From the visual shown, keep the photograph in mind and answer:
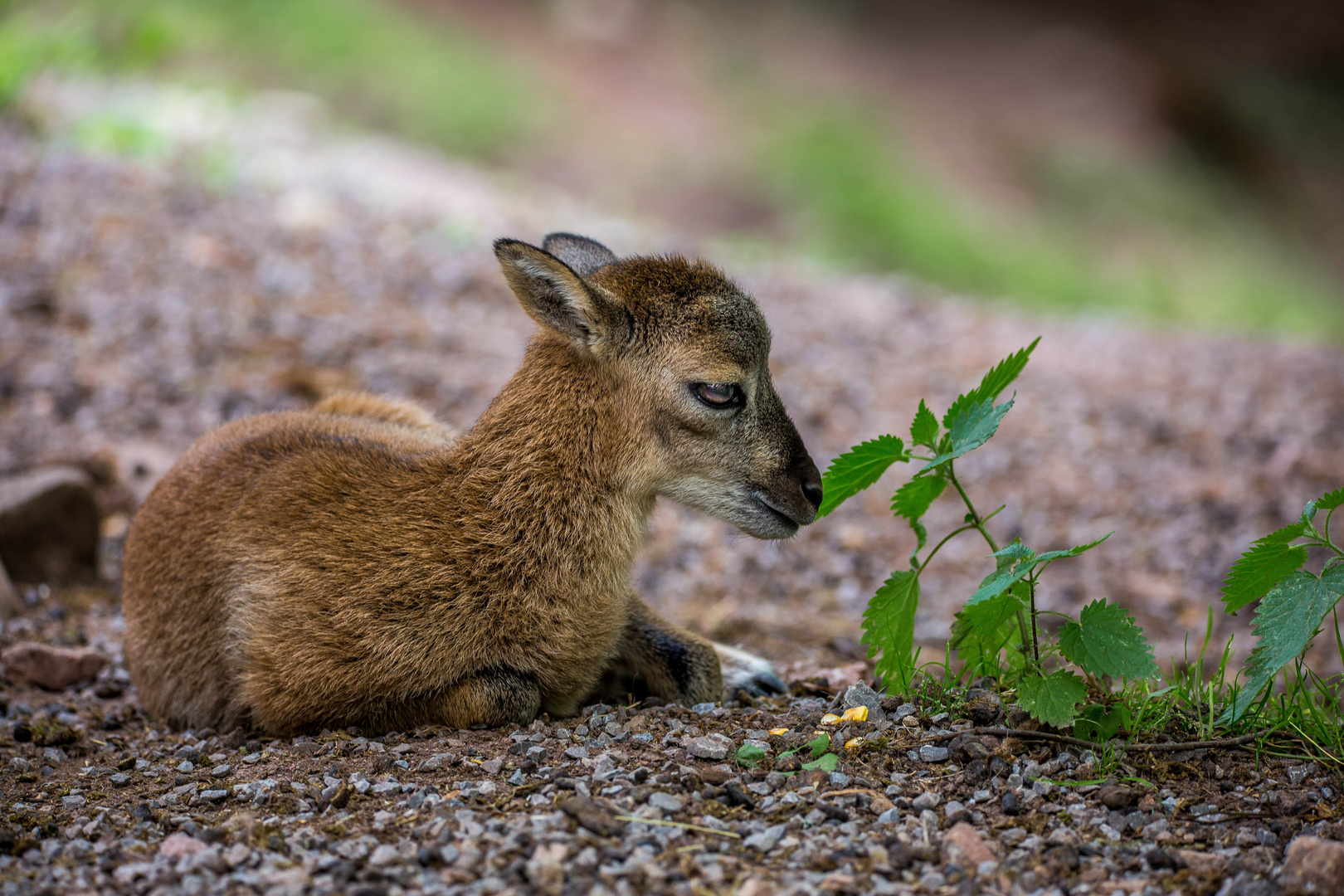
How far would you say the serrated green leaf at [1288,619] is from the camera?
3.37 m

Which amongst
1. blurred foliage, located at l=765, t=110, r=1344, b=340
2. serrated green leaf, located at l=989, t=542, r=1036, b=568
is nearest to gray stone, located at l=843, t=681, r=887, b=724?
serrated green leaf, located at l=989, t=542, r=1036, b=568

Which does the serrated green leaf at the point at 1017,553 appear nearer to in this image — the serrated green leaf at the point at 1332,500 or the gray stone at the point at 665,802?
the serrated green leaf at the point at 1332,500

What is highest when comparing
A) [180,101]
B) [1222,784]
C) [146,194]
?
[180,101]

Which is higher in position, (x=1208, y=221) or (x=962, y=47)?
(x=962, y=47)

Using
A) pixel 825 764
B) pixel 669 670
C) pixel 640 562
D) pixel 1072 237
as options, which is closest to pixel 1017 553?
pixel 825 764

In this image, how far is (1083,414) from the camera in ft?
31.9

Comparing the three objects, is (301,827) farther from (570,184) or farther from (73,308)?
(570,184)

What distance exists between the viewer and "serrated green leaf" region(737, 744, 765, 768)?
365cm

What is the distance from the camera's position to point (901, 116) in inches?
984

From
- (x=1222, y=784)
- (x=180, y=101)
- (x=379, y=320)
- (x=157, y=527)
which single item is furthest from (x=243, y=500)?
(x=180, y=101)

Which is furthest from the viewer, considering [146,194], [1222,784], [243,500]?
[146,194]

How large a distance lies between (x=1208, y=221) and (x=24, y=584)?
21.8 meters

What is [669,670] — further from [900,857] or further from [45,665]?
[45,665]

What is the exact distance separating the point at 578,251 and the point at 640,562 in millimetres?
2912
